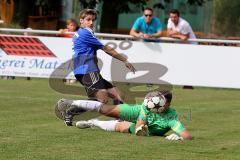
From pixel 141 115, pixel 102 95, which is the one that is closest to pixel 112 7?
pixel 102 95

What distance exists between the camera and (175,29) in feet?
69.0

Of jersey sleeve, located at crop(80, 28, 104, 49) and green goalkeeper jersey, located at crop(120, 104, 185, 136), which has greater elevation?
jersey sleeve, located at crop(80, 28, 104, 49)

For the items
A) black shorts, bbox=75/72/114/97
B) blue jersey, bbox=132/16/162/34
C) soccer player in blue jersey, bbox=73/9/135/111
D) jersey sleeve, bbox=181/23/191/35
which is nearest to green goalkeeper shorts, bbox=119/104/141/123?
soccer player in blue jersey, bbox=73/9/135/111

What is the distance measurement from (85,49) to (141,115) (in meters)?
2.02

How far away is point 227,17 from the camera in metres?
46.2

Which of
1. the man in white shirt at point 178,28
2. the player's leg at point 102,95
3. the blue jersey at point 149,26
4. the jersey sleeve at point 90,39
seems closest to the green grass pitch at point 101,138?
the player's leg at point 102,95

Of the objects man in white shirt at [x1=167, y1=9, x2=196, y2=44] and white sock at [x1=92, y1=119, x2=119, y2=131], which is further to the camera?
man in white shirt at [x1=167, y1=9, x2=196, y2=44]

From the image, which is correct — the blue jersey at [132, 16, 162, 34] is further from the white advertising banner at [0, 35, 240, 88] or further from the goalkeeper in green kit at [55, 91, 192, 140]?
the goalkeeper in green kit at [55, 91, 192, 140]

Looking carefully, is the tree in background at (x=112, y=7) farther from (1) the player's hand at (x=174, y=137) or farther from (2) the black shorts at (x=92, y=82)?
(1) the player's hand at (x=174, y=137)

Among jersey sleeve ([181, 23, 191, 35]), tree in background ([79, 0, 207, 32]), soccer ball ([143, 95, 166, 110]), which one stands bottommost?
tree in background ([79, 0, 207, 32])

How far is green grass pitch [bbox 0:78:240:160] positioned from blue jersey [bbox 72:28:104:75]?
89 centimetres

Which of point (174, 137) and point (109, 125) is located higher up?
point (174, 137)

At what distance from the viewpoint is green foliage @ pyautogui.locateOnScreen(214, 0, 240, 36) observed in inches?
1799

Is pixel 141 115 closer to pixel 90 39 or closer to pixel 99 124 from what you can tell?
pixel 99 124
